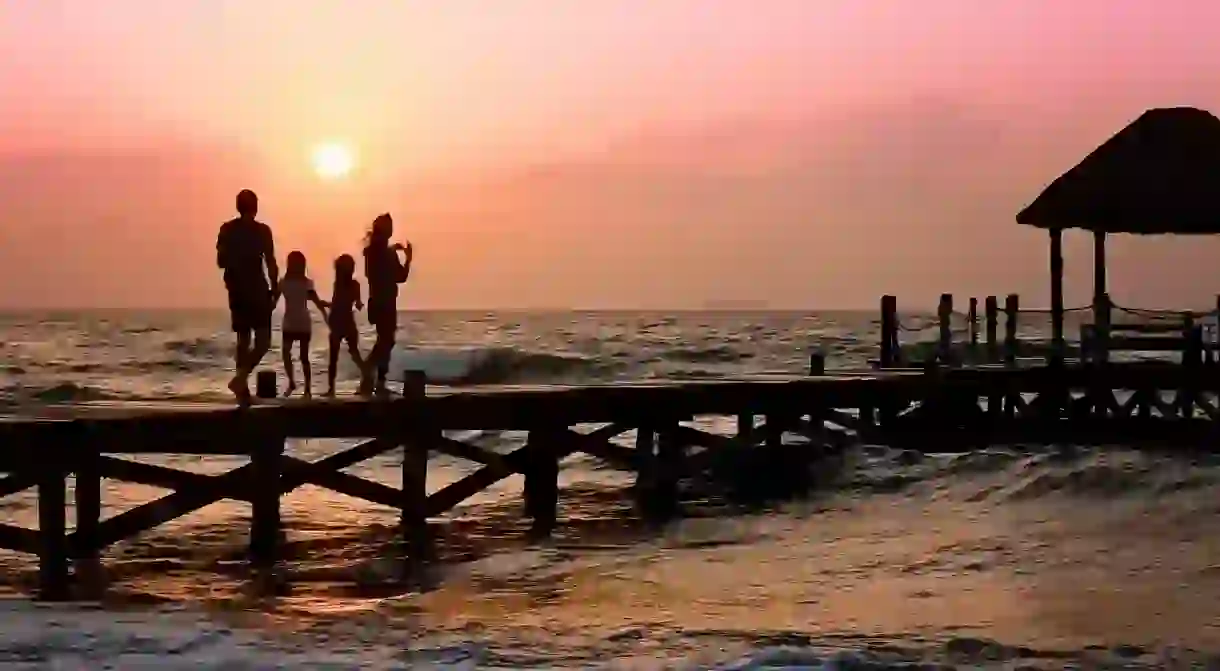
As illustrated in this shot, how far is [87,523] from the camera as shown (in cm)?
1392

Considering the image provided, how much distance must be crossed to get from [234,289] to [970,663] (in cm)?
686

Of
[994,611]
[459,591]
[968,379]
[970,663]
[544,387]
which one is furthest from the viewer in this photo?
[968,379]

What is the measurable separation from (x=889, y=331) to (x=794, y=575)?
11773 millimetres

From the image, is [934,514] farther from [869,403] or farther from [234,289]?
[234,289]

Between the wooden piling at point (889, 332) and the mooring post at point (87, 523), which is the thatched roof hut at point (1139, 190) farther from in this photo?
the mooring post at point (87, 523)

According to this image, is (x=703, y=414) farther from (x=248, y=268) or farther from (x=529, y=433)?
(x=248, y=268)

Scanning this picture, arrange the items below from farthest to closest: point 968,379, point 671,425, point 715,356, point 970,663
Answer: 1. point 715,356
2. point 968,379
3. point 671,425
4. point 970,663

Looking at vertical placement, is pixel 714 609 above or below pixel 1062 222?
below

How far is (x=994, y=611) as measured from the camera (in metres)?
11.2

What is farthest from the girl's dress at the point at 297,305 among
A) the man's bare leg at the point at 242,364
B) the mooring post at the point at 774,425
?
the mooring post at the point at 774,425

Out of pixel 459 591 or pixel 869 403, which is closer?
pixel 459 591

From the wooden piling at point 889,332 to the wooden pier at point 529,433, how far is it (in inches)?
38.6

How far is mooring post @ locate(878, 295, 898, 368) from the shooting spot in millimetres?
23906

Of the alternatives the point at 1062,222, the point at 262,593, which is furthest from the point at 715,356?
the point at 262,593
